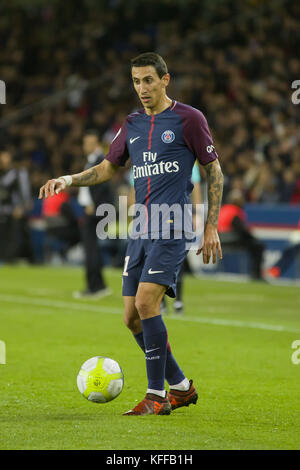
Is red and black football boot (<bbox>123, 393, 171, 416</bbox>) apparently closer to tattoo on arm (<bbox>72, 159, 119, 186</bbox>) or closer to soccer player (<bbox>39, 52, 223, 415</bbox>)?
soccer player (<bbox>39, 52, 223, 415</bbox>)

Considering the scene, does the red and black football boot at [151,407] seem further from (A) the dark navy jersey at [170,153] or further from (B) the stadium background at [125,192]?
(A) the dark navy jersey at [170,153]

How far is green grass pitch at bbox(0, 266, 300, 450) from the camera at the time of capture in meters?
5.60

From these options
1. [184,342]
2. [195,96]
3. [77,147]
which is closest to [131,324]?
[184,342]

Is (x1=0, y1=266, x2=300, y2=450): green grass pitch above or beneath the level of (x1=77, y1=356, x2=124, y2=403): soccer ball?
beneath

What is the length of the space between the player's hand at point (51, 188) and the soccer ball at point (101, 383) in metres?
1.23

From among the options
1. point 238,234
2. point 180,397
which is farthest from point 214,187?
point 238,234

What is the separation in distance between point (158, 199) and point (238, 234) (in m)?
11.1

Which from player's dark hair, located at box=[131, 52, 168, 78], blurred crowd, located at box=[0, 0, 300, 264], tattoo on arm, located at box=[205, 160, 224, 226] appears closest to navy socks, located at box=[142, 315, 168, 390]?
tattoo on arm, located at box=[205, 160, 224, 226]

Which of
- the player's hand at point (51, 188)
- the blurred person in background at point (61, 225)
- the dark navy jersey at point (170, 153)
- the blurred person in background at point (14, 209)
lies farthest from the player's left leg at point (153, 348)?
the blurred person in background at point (14, 209)

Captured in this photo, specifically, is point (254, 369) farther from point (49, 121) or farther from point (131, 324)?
point (49, 121)

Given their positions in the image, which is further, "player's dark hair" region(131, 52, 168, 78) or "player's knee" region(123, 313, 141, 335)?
"player's knee" region(123, 313, 141, 335)

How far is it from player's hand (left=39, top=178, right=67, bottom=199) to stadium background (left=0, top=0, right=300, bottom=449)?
1.43m
